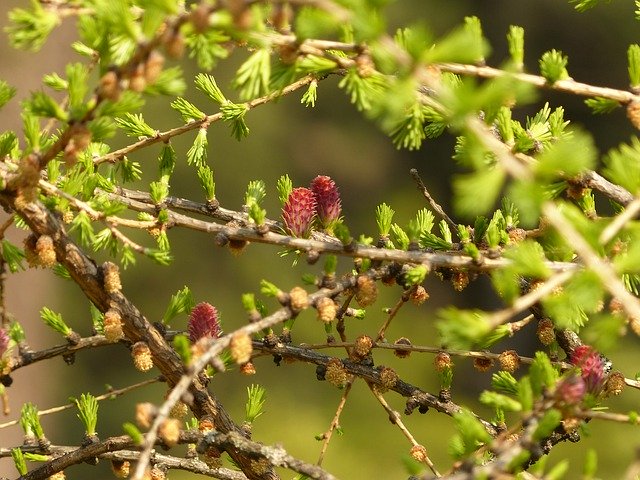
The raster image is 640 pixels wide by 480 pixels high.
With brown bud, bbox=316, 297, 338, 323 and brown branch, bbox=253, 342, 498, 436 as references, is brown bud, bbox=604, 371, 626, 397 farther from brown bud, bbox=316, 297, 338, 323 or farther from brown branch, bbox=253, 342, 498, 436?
brown bud, bbox=316, 297, 338, 323

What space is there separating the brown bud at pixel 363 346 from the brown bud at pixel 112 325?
0.20m

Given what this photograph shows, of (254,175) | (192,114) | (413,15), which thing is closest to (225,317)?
(254,175)

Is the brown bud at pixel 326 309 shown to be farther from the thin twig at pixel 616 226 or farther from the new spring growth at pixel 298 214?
the thin twig at pixel 616 226

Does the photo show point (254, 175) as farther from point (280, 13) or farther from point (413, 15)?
point (280, 13)

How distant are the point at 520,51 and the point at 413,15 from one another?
369 cm

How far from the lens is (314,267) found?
348 cm

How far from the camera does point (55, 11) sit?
19.2 inches

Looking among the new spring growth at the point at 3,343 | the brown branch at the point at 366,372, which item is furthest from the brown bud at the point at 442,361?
the new spring growth at the point at 3,343

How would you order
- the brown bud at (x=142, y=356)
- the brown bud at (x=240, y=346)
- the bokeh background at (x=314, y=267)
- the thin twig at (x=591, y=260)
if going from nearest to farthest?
1. the thin twig at (x=591, y=260)
2. the brown bud at (x=240, y=346)
3. the brown bud at (x=142, y=356)
4. the bokeh background at (x=314, y=267)

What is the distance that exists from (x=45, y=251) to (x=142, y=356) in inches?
4.3

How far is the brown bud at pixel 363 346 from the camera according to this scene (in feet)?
2.30

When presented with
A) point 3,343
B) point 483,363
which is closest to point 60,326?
point 3,343

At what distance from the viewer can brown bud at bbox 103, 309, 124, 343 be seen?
0.60 meters

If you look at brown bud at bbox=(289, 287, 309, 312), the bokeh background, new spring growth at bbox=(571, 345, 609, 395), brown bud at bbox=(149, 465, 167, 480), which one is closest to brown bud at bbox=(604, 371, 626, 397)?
new spring growth at bbox=(571, 345, 609, 395)
